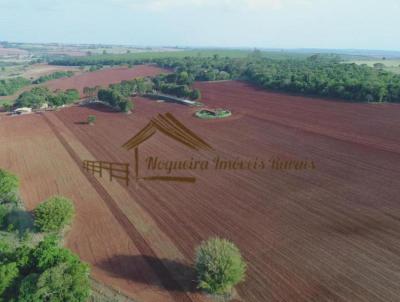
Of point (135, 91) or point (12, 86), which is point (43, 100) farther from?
point (12, 86)

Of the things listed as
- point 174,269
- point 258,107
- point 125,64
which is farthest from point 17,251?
point 125,64

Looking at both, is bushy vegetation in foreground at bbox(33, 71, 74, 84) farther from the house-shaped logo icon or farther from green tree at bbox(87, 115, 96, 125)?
the house-shaped logo icon

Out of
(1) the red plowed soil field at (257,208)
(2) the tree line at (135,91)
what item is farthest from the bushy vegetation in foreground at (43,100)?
(1) the red plowed soil field at (257,208)

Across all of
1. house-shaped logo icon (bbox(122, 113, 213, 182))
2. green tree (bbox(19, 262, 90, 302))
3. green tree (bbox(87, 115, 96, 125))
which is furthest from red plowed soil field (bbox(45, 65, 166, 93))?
green tree (bbox(19, 262, 90, 302))

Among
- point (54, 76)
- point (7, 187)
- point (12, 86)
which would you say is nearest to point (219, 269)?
point (7, 187)

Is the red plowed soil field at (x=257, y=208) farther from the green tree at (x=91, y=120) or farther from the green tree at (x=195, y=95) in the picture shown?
the green tree at (x=195, y=95)

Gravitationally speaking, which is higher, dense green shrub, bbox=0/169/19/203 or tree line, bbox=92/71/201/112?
tree line, bbox=92/71/201/112
